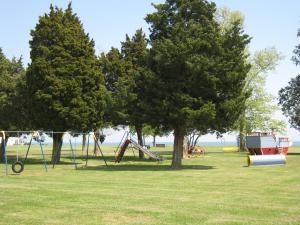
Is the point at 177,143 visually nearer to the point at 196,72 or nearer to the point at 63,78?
the point at 196,72

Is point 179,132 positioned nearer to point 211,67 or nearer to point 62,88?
point 211,67

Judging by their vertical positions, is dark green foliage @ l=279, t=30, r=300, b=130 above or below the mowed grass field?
above

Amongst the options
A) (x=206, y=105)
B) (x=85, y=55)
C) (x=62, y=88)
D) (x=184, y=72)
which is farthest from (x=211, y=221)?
(x=85, y=55)

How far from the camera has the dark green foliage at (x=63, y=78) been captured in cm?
3812

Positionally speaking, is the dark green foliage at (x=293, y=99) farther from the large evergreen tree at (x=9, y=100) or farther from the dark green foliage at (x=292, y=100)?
the large evergreen tree at (x=9, y=100)

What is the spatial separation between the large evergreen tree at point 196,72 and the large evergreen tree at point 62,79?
8.33m

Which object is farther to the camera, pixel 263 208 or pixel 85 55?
pixel 85 55

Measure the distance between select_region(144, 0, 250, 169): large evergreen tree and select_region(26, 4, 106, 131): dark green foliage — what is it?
831cm

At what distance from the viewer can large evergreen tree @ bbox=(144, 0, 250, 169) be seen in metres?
30.5

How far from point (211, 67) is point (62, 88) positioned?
13.5 meters

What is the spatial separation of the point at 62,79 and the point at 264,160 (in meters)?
17.4

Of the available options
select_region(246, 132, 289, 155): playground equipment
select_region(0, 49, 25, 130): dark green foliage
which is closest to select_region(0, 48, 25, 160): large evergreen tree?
select_region(0, 49, 25, 130): dark green foliage

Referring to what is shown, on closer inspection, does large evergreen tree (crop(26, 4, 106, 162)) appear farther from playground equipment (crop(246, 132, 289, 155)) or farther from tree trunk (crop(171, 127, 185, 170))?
playground equipment (crop(246, 132, 289, 155))

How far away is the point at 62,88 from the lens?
38.1 m
